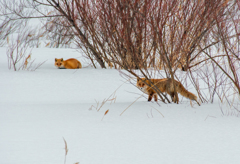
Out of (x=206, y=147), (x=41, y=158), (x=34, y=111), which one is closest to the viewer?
(x=41, y=158)

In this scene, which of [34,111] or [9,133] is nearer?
[9,133]

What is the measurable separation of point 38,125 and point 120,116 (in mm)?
655

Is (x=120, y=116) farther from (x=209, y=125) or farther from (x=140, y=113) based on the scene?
(x=209, y=125)

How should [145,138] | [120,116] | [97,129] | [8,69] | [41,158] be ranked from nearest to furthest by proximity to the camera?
[41,158]
[145,138]
[97,129]
[120,116]
[8,69]

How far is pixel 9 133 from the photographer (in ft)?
6.25

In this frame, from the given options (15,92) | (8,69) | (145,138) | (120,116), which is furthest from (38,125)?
(8,69)

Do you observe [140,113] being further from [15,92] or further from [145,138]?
[15,92]

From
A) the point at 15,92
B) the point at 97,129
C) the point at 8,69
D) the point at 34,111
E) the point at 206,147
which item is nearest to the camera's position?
the point at 206,147

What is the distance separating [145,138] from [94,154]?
0.40 metres

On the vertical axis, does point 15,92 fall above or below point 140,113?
below

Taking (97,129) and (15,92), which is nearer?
(97,129)

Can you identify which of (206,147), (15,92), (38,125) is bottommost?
(15,92)

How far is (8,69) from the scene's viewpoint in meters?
5.20

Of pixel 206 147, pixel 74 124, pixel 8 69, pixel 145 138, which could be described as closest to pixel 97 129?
pixel 74 124
